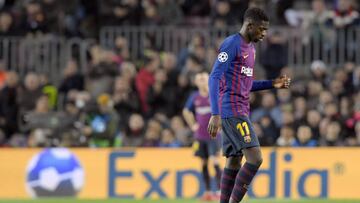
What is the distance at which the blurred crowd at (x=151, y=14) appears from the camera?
21.2 m

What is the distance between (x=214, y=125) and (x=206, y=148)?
585cm

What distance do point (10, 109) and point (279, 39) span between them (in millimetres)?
5330

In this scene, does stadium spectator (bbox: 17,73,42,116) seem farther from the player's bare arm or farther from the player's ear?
the player's ear

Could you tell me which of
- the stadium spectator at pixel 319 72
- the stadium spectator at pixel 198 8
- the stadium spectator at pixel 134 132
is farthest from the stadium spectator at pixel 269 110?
the stadium spectator at pixel 198 8

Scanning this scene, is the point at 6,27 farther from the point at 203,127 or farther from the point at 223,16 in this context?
the point at 203,127

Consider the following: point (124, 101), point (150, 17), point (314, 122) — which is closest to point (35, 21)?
point (150, 17)

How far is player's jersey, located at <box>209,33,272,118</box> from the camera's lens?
36.3 feet

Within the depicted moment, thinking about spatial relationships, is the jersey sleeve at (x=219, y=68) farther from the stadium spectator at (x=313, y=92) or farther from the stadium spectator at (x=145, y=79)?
the stadium spectator at (x=145, y=79)

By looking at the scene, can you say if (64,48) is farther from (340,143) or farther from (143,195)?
(340,143)

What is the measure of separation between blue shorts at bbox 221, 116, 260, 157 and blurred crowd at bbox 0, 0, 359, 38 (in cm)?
1015

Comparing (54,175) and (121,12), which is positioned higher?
(121,12)

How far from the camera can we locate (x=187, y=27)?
21.9 meters

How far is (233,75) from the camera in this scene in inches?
443

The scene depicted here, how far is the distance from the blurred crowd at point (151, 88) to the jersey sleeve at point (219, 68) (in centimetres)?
754
